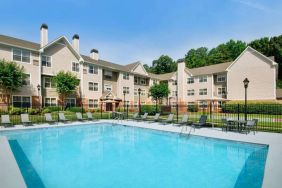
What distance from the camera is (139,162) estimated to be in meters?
8.61

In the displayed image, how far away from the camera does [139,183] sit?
20.8ft

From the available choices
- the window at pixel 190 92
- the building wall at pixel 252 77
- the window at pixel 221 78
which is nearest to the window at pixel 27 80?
the window at pixel 190 92

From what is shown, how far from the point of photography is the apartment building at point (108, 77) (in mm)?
25203

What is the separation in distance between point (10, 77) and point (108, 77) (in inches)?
673

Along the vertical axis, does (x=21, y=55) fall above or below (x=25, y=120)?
above

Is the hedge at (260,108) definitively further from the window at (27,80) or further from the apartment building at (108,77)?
the window at (27,80)

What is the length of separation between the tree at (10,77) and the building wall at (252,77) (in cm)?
3286

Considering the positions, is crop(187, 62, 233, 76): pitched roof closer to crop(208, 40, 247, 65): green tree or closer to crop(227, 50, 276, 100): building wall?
crop(227, 50, 276, 100): building wall

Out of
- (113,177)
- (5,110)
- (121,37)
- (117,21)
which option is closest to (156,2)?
(117,21)

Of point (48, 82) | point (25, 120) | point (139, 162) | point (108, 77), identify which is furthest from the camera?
point (108, 77)

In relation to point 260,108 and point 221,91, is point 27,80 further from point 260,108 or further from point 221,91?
point 221,91

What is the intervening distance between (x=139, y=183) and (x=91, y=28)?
20.2 m

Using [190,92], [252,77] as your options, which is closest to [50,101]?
[190,92]

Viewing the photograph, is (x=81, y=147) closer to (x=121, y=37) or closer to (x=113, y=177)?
(x=113, y=177)
